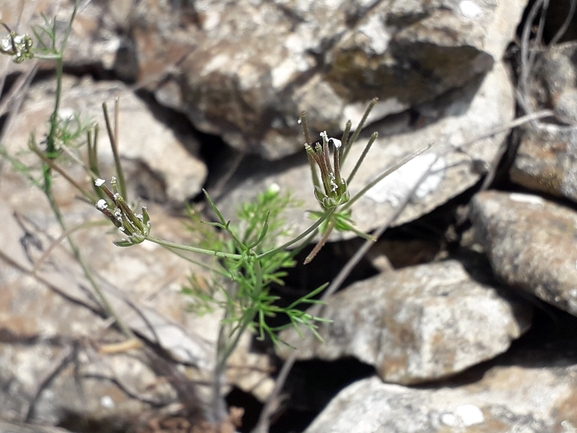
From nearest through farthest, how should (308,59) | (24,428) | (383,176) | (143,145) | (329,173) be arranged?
(329,173) → (383,176) → (24,428) → (308,59) → (143,145)

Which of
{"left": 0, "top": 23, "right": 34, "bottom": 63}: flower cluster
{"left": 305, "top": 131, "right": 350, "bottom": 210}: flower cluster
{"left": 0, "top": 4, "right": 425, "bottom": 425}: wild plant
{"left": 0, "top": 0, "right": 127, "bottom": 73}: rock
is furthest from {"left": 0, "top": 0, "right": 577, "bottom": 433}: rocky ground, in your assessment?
{"left": 305, "top": 131, "right": 350, "bottom": 210}: flower cluster

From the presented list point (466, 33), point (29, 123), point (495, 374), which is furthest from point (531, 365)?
point (29, 123)

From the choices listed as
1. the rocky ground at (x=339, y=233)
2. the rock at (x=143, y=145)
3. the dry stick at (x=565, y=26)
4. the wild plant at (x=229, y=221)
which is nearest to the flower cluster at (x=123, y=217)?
the wild plant at (x=229, y=221)

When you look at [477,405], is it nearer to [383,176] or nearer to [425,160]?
[383,176]

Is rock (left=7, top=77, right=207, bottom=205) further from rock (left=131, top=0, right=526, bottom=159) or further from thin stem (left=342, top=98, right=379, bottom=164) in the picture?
thin stem (left=342, top=98, right=379, bottom=164)

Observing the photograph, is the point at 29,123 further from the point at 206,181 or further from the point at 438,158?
the point at 438,158

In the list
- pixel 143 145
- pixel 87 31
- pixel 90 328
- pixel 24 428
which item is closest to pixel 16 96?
pixel 87 31
